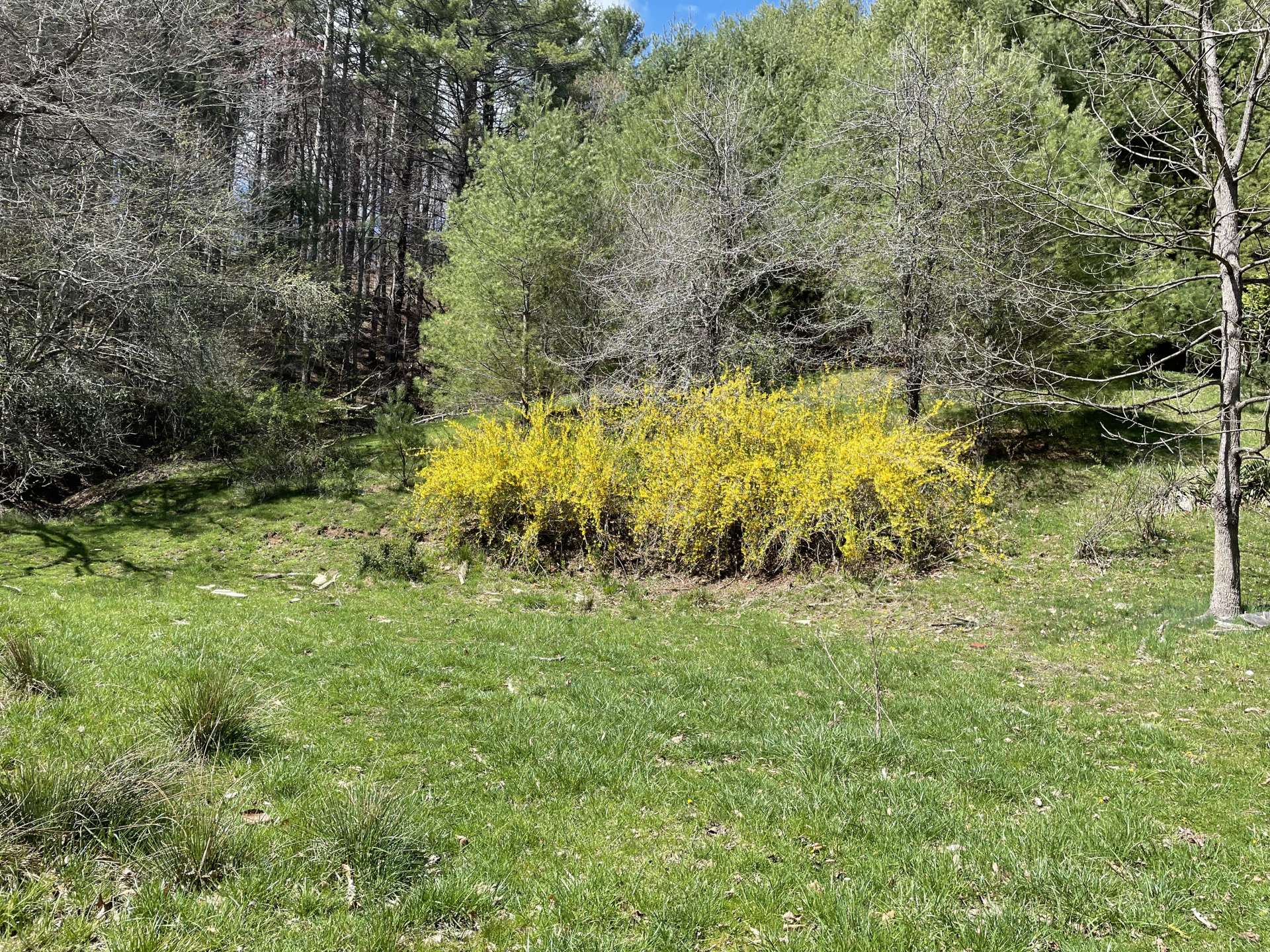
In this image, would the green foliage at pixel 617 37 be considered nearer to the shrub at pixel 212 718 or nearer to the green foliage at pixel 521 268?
the green foliage at pixel 521 268

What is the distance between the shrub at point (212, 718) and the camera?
3.56 metres

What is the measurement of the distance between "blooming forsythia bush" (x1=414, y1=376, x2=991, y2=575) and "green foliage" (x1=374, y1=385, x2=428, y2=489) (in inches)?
87.3

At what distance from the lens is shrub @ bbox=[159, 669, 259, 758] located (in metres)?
3.56

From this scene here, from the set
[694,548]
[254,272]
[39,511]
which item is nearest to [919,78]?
[694,548]

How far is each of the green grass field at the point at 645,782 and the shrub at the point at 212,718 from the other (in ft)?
0.23

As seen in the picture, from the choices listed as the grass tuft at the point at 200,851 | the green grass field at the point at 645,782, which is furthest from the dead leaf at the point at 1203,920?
the grass tuft at the point at 200,851

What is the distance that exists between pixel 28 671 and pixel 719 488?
7473 mm

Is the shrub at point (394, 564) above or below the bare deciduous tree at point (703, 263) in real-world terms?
below

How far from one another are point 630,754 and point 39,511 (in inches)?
556

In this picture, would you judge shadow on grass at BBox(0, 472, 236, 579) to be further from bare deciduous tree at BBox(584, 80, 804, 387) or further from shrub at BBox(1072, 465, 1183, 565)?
shrub at BBox(1072, 465, 1183, 565)

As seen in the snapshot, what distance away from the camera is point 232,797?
315cm

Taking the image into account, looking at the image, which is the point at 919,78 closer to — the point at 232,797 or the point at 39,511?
the point at 232,797

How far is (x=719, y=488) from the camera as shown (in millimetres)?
9672

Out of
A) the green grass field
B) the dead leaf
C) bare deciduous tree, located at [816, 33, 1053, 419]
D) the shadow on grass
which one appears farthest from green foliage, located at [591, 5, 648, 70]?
the dead leaf
